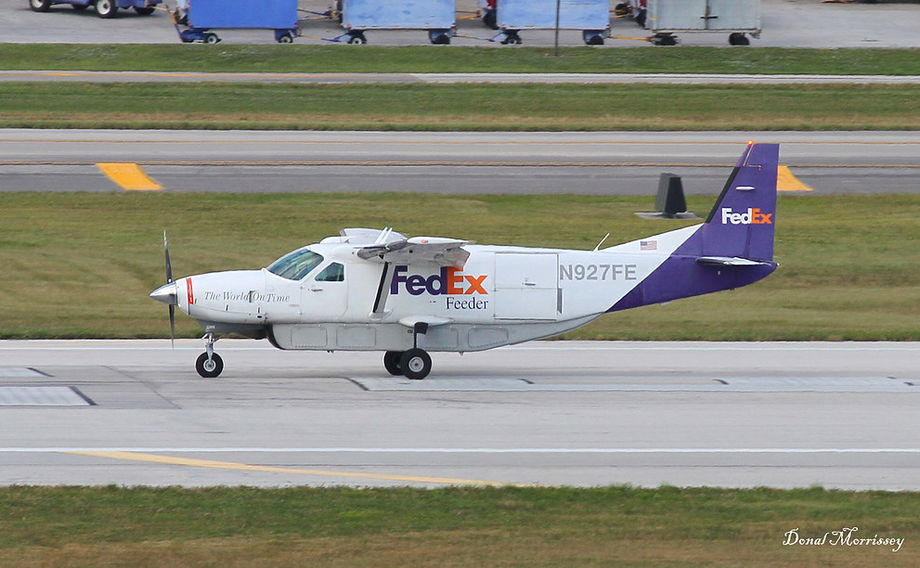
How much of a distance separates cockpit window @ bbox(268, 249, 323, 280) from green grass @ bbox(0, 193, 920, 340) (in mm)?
4980

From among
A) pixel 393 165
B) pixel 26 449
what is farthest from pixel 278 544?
pixel 393 165

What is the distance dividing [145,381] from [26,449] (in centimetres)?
427

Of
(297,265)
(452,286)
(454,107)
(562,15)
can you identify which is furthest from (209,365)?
(562,15)

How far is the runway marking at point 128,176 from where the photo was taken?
123 ft

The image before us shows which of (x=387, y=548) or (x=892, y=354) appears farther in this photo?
(x=892, y=354)

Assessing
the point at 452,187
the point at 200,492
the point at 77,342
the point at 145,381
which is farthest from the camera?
the point at 452,187

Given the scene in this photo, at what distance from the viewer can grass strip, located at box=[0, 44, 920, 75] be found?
183ft

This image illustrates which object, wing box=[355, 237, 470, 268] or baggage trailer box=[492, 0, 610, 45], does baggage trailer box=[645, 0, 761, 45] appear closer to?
baggage trailer box=[492, 0, 610, 45]

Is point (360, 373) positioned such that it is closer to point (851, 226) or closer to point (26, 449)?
point (26, 449)

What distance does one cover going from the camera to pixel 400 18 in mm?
63656

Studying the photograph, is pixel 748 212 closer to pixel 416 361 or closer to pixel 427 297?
pixel 427 297

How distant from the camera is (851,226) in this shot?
35.7m

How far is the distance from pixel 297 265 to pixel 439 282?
2258 millimetres

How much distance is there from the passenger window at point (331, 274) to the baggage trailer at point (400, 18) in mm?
43300
